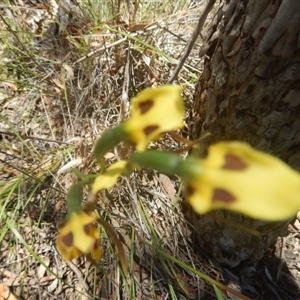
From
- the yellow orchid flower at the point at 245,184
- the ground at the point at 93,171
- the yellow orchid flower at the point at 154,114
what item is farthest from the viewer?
the ground at the point at 93,171

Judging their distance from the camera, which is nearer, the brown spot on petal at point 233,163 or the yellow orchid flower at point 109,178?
the brown spot on petal at point 233,163

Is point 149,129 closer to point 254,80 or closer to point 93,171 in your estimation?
point 254,80

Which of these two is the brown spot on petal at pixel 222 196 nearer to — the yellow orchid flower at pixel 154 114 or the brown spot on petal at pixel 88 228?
the yellow orchid flower at pixel 154 114

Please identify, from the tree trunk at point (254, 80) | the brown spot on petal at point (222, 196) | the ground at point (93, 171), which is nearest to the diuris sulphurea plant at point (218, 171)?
the brown spot on petal at point (222, 196)

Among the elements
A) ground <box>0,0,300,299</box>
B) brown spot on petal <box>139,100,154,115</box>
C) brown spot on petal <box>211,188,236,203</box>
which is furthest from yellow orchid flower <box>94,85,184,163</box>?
ground <box>0,0,300,299</box>

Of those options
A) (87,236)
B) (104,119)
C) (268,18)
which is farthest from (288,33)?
(104,119)

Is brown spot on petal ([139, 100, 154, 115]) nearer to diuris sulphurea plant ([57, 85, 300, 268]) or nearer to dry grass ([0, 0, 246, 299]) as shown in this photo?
diuris sulphurea plant ([57, 85, 300, 268])

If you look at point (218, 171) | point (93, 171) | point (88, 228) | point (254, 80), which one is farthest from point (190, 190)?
point (93, 171)
